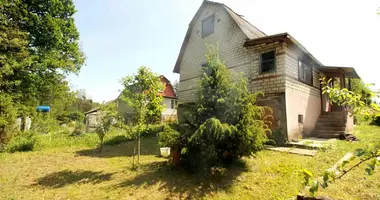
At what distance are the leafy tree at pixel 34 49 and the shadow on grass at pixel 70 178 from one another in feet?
25.2

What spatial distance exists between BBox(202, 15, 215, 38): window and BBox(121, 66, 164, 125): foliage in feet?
27.6

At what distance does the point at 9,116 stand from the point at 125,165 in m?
9.08

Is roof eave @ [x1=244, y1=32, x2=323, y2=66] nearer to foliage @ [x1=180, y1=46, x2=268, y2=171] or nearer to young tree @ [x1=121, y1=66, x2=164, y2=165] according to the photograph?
foliage @ [x1=180, y1=46, x2=268, y2=171]

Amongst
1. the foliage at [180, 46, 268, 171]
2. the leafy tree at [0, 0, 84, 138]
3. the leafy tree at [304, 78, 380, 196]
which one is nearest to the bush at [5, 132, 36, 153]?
the leafy tree at [0, 0, 84, 138]

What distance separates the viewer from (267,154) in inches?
327

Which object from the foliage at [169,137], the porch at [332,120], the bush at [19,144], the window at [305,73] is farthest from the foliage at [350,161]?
the bush at [19,144]

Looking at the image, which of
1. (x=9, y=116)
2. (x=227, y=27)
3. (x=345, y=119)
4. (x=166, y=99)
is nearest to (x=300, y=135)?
(x=345, y=119)

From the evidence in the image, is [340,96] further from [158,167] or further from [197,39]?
[197,39]

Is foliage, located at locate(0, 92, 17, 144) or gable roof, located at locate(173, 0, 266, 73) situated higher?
gable roof, located at locate(173, 0, 266, 73)

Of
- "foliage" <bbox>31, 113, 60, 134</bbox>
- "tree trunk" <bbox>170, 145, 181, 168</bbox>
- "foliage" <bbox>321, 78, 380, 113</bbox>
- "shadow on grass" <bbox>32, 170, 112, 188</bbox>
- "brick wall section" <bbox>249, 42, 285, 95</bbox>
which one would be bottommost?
"shadow on grass" <bbox>32, 170, 112, 188</bbox>

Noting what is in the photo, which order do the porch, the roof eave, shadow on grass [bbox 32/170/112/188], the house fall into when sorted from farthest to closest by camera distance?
the porch → the roof eave → the house → shadow on grass [bbox 32/170/112/188]

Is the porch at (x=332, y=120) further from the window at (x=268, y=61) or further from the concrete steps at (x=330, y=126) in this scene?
the window at (x=268, y=61)

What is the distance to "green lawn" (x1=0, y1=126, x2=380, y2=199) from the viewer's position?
5.17 metres

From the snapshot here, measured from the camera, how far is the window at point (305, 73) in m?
12.3
